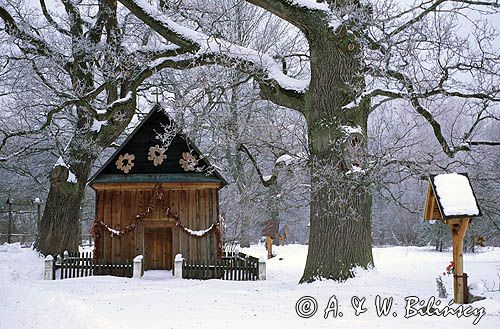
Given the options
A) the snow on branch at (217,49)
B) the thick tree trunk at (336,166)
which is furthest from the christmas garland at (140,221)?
the thick tree trunk at (336,166)

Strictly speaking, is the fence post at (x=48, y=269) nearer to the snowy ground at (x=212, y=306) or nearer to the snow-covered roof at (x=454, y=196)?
the snowy ground at (x=212, y=306)

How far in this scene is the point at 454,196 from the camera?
9383mm

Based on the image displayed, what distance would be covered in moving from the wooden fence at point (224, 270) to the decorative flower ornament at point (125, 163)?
3814 millimetres

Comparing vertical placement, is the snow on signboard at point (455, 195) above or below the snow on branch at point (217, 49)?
below

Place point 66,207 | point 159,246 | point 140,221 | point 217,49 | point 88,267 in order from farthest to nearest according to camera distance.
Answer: point 66,207
point 159,246
point 140,221
point 88,267
point 217,49

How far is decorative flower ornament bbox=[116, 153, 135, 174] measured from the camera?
18.5m

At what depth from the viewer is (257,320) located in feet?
26.5

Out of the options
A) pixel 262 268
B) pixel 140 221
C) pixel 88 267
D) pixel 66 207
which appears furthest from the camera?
pixel 66 207

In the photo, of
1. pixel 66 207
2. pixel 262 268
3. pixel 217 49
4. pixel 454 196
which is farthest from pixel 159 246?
pixel 454 196

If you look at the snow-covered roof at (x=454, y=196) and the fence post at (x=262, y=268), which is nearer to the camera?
the snow-covered roof at (x=454, y=196)

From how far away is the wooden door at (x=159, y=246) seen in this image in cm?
1959

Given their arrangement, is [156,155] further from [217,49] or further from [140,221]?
[217,49]

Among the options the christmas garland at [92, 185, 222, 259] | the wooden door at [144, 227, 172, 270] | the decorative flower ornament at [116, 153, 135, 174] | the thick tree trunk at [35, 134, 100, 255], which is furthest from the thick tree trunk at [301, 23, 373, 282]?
the thick tree trunk at [35, 134, 100, 255]

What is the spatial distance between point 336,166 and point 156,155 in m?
8.75
